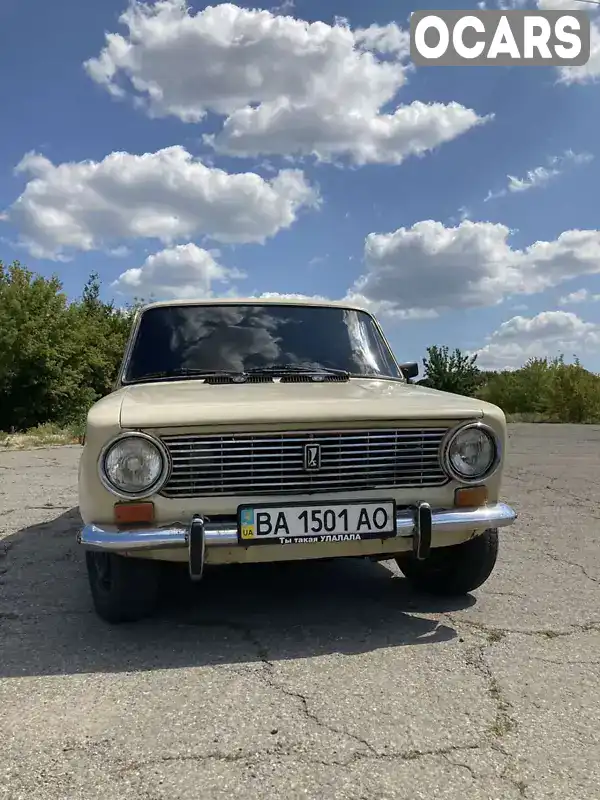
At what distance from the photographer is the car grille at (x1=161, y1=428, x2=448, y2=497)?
298 cm

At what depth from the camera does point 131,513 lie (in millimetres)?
2928

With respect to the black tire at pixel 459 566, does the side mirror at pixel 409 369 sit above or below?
above

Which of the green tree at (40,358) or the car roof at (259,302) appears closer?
the car roof at (259,302)

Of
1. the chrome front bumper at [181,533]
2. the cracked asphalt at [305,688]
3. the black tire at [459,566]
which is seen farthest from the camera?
the black tire at [459,566]

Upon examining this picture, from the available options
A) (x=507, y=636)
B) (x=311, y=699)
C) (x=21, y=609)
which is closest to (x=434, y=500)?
(x=507, y=636)

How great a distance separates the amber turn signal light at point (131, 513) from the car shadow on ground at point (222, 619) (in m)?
0.58

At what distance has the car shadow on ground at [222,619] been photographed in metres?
2.95

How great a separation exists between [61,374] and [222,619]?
75.7 ft

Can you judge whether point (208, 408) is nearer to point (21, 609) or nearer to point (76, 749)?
point (76, 749)

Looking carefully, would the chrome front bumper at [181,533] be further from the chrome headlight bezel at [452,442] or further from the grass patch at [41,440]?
the grass patch at [41,440]

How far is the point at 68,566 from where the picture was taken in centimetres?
455

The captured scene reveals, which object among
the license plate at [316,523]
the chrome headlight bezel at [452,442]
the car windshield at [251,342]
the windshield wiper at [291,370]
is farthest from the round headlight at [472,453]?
the car windshield at [251,342]

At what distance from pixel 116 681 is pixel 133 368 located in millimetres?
1937

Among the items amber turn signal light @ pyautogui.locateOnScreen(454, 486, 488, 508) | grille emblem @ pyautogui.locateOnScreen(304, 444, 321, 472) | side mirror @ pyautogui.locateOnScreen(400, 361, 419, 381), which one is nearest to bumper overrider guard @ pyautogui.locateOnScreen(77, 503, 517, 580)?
amber turn signal light @ pyautogui.locateOnScreen(454, 486, 488, 508)
